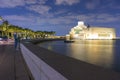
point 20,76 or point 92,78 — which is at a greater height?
point 92,78

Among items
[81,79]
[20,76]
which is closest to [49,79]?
[81,79]

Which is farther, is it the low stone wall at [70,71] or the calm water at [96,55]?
the calm water at [96,55]

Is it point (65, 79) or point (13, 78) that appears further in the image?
point (13, 78)

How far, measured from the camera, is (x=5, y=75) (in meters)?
9.56

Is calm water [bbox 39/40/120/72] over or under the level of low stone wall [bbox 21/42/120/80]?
under

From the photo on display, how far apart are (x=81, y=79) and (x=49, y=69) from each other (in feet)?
3.55

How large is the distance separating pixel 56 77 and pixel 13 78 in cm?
465

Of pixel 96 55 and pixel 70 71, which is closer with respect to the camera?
pixel 70 71

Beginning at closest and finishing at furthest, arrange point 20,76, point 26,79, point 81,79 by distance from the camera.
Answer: point 81,79, point 26,79, point 20,76

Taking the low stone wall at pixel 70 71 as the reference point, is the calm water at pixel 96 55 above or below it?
below

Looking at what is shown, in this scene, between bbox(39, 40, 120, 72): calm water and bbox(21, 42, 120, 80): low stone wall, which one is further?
bbox(39, 40, 120, 72): calm water

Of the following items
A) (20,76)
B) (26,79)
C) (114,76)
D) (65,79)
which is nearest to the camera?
(65,79)

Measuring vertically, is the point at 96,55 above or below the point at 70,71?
below

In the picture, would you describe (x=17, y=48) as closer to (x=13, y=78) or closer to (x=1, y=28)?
(x=13, y=78)
